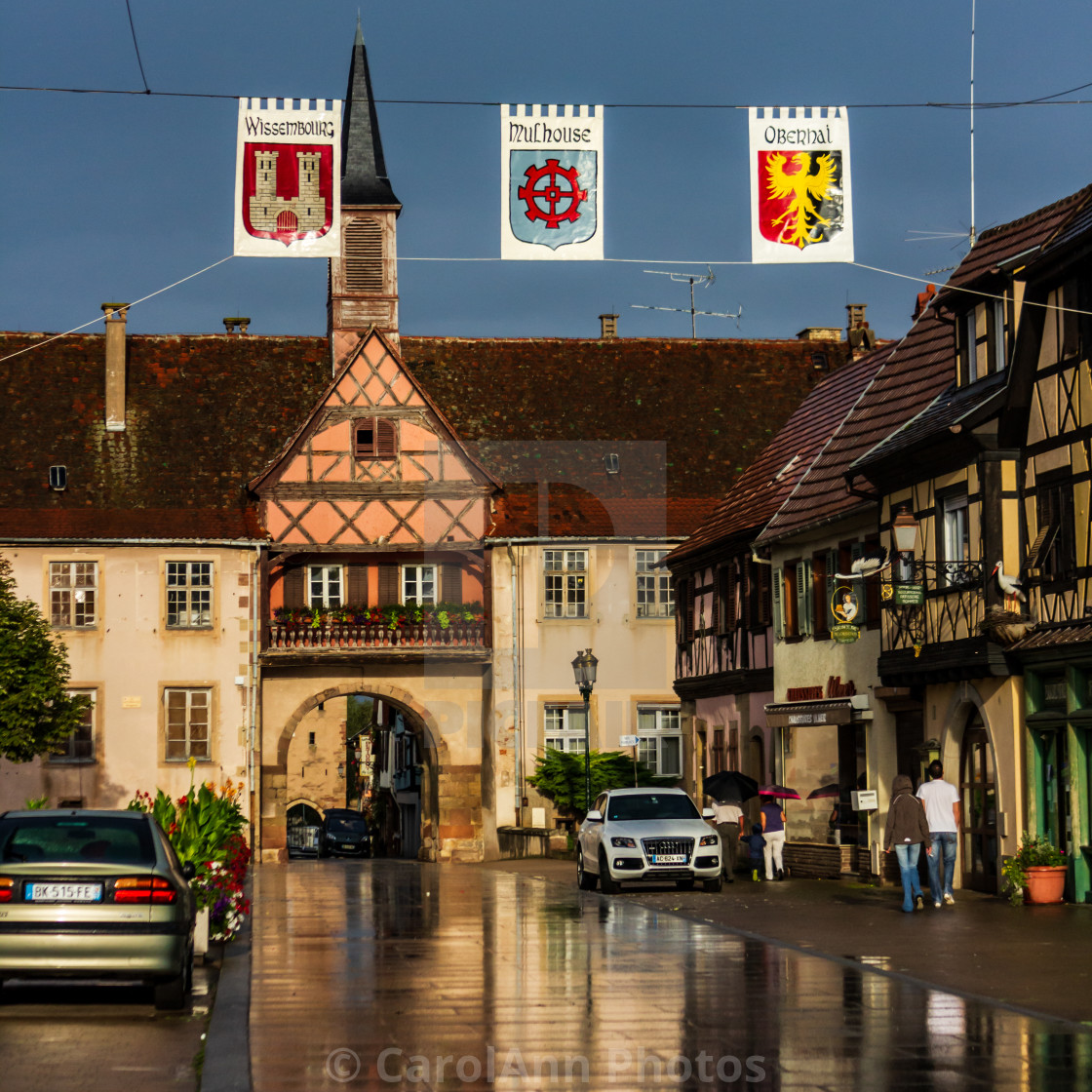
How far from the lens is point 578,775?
4159 cm

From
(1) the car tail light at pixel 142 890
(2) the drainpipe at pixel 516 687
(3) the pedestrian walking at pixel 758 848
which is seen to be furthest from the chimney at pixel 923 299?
(1) the car tail light at pixel 142 890

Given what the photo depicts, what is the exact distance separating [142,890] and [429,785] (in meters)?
32.1

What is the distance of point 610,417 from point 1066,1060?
123ft

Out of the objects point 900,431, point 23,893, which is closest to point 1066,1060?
point 23,893

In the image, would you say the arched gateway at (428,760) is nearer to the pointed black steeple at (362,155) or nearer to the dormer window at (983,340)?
the pointed black steeple at (362,155)

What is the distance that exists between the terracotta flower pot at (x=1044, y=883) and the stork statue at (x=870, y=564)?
16.9 feet

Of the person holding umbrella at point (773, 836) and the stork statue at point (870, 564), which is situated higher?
the stork statue at point (870, 564)

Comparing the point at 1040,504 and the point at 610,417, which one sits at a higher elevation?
the point at 610,417

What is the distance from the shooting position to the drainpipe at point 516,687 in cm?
4334

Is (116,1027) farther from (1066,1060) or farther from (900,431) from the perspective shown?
(900,431)

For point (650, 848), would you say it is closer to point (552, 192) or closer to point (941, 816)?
point (941, 816)

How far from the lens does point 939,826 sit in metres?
23.3

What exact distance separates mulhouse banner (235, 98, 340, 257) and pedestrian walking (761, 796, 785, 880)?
14.4 meters

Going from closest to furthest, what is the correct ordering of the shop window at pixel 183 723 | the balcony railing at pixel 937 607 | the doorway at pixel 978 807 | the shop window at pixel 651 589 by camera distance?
the balcony railing at pixel 937 607, the doorway at pixel 978 807, the shop window at pixel 183 723, the shop window at pixel 651 589
